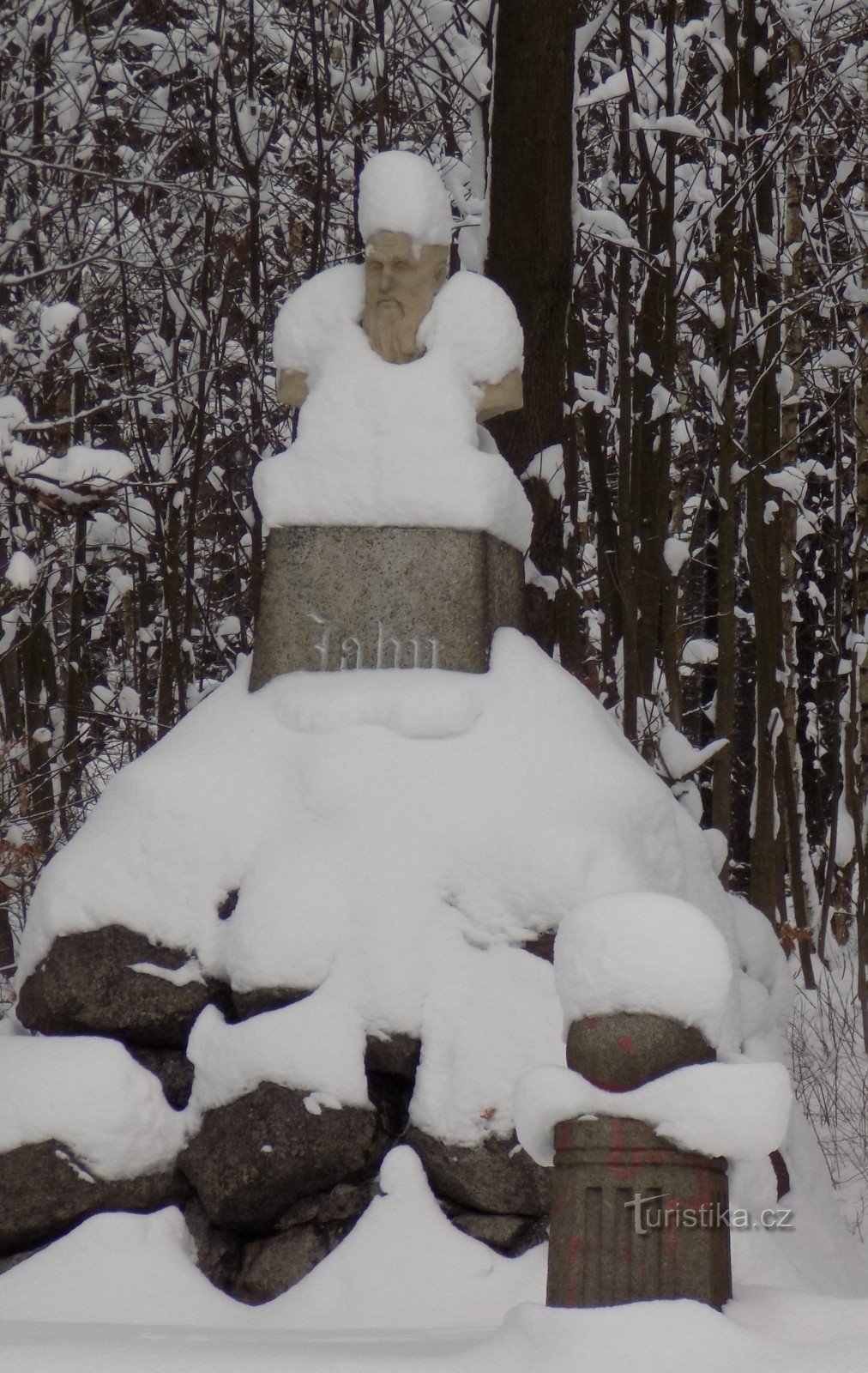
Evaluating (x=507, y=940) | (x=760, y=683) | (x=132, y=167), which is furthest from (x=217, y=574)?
(x=507, y=940)

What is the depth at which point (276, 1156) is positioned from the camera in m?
3.85

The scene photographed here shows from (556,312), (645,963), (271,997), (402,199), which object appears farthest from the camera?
(556,312)

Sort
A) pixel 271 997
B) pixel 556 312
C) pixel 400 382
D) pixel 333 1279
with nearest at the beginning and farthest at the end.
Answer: pixel 333 1279, pixel 271 997, pixel 400 382, pixel 556 312

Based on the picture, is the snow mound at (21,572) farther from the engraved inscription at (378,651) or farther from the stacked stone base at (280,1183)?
the stacked stone base at (280,1183)

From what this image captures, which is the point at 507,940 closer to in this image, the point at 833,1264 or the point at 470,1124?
the point at 470,1124

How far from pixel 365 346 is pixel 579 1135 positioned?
121 inches

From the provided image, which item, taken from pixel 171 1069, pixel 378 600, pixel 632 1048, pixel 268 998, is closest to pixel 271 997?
pixel 268 998

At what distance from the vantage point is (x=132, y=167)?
9328 mm

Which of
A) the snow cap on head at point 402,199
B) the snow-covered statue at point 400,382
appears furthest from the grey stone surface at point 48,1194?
the snow cap on head at point 402,199

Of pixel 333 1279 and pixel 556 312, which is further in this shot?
pixel 556 312

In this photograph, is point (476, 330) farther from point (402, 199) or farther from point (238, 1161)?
point (238, 1161)

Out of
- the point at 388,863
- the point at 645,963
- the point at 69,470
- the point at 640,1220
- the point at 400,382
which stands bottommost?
the point at 640,1220

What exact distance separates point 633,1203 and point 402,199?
3.34 metres

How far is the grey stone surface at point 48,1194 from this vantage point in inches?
154
